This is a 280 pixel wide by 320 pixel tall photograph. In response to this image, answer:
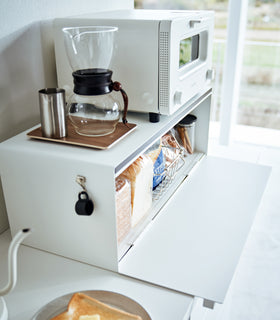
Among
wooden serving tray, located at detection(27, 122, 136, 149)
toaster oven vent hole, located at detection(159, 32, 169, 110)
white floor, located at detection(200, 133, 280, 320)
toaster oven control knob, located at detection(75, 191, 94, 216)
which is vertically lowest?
white floor, located at detection(200, 133, 280, 320)

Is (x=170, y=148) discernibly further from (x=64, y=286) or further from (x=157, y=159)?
(x=64, y=286)

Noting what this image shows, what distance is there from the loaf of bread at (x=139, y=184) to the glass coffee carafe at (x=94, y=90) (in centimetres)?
14

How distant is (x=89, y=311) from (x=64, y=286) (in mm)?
137

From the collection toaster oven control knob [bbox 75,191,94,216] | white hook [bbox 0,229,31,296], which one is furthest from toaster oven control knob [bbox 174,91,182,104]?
white hook [bbox 0,229,31,296]

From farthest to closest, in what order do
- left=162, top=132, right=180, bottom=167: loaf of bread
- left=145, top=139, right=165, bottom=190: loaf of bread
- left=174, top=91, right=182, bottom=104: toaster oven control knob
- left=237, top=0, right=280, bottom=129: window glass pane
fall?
left=237, top=0, right=280, bottom=129: window glass pane < left=162, top=132, right=180, bottom=167: loaf of bread < left=145, top=139, right=165, bottom=190: loaf of bread < left=174, top=91, right=182, bottom=104: toaster oven control knob

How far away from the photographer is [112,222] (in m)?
0.97

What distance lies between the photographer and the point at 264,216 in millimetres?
1890

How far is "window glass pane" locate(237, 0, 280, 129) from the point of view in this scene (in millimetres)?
3404

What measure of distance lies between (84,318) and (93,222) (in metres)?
0.24

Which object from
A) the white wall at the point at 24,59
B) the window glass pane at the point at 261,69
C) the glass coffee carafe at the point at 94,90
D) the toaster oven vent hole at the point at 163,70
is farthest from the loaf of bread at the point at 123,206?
the window glass pane at the point at 261,69

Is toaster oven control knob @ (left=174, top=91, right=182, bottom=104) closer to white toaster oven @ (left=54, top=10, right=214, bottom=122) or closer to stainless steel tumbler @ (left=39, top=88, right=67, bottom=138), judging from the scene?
white toaster oven @ (left=54, top=10, right=214, bottom=122)

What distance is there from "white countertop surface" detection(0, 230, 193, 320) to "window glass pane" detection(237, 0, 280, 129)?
2.82 metres

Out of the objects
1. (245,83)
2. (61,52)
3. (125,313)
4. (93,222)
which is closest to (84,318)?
A: (125,313)

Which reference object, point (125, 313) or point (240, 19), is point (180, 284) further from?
point (240, 19)
